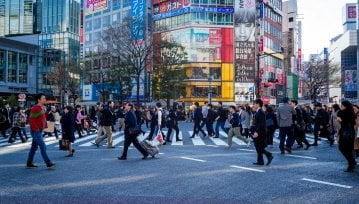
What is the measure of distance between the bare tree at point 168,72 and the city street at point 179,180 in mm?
33997

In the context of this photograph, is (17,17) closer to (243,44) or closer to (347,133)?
(243,44)

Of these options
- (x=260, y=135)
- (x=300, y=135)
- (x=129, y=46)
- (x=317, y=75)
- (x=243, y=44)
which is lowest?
(x=300, y=135)

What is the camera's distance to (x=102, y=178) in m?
7.70

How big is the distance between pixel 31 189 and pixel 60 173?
173 centimetres

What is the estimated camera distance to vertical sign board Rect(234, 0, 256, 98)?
57594 mm

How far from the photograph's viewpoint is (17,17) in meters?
81.2

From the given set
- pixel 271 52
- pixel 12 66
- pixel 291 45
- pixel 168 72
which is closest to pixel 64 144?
pixel 168 72

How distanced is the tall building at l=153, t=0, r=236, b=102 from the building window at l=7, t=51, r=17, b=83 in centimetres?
2530

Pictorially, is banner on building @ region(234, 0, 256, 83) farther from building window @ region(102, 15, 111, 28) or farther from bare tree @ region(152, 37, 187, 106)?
building window @ region(102, 15, 111, 28)

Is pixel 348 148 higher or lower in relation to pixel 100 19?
lower

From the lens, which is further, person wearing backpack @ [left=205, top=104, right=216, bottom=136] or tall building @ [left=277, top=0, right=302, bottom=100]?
tall building @ [left=277, top=0, right=302, bottom=100]

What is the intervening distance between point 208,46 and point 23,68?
107 ft

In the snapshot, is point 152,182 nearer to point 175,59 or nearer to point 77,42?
point 175,59

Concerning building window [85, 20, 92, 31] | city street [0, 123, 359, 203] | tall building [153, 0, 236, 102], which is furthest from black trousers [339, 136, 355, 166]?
building window [85, 20, 92, 31]
